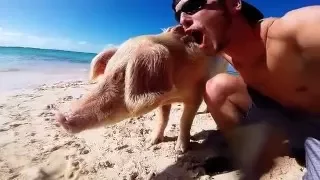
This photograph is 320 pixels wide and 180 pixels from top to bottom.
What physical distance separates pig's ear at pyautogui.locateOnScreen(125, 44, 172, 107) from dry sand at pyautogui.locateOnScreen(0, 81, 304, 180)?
0.68m

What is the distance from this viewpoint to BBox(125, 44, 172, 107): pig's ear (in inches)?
75.3

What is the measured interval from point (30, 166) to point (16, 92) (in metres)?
3.10

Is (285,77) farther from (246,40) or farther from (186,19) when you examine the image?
(186,19)

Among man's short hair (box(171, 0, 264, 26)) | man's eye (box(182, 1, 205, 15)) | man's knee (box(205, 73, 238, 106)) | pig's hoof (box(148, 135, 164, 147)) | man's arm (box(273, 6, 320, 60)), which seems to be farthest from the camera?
pig's hoof (box(148, 135, 164, 147))

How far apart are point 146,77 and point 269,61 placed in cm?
74

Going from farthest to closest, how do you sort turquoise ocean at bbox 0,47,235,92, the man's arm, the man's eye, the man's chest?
turquoise ocean at bbox 0,47,235,92 → the man's eye → the man's chest → the man's arm

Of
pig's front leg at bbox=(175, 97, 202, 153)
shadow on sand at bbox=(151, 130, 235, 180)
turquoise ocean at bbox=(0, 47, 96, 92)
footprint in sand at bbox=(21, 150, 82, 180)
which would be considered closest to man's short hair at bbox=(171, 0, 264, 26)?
pig's front leg at bbox=(175, 97, 202, 153)

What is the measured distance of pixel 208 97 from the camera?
257cm

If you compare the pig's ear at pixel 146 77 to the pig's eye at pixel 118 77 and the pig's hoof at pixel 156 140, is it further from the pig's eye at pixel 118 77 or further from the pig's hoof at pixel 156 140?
the pig's hoof at pixel 156 140

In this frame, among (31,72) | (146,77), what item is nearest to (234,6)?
(146,77)

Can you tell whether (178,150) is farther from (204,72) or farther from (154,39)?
(154,39)

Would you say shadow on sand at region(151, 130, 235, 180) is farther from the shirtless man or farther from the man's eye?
the man's eye

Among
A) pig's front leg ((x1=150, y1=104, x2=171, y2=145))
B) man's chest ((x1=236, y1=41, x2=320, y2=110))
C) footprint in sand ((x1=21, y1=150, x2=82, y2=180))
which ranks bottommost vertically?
footprint in sand ((x1=21, y1=150, x2=82, y2=180))

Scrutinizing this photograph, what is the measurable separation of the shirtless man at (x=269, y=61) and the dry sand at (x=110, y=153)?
9.7 inches
